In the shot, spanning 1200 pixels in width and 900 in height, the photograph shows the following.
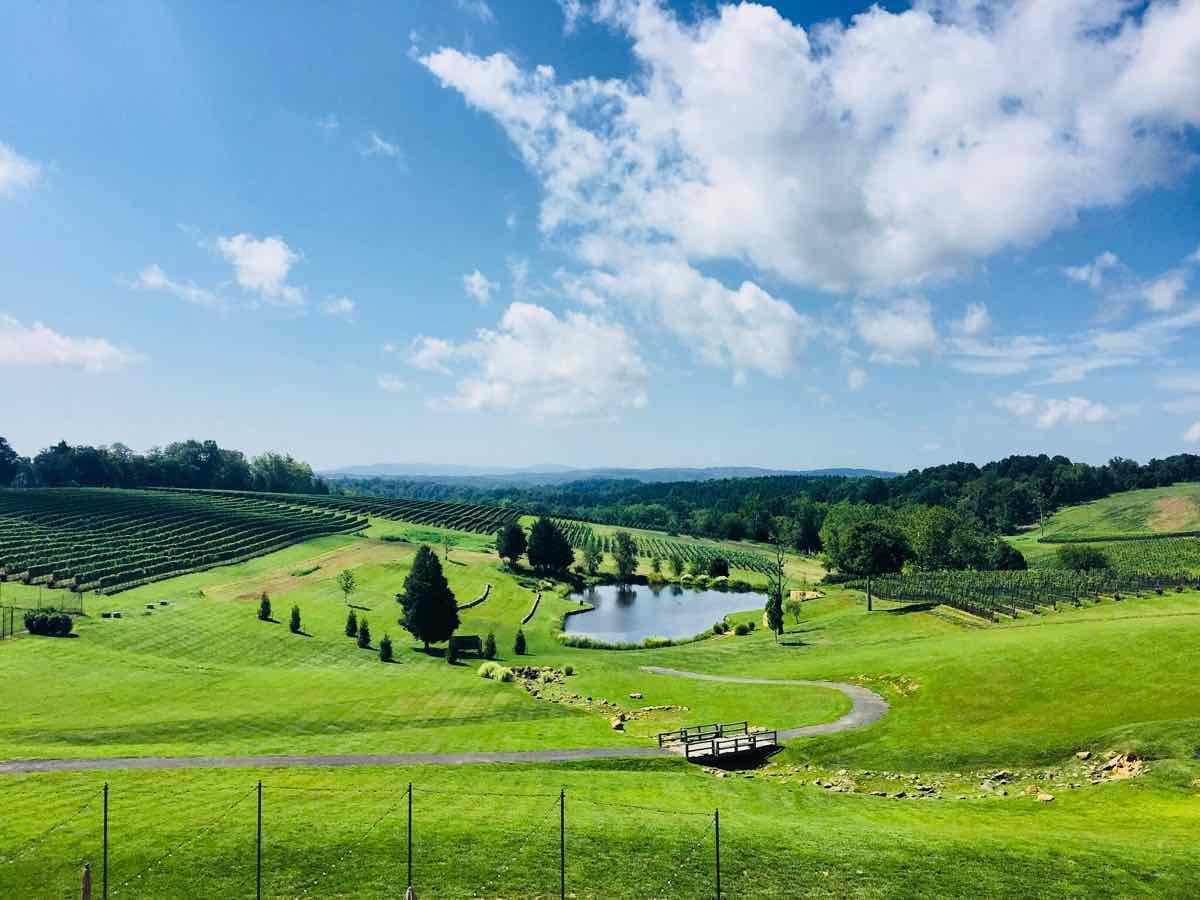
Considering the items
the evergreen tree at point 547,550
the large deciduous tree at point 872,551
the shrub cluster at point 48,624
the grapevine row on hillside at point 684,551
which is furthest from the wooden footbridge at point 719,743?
the grapevine row on hillside at point 684,551

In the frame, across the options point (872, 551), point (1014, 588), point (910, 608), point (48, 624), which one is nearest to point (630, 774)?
point (910, 608)

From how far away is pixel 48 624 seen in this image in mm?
61750

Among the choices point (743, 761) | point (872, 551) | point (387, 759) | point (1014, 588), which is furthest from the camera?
point (872, 551)

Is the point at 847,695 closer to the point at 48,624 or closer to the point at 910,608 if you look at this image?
the point at 910,608

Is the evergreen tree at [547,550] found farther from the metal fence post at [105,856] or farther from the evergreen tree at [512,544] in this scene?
the metal fence post at [105,856]

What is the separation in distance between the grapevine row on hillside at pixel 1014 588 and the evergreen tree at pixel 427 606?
52.3 meters

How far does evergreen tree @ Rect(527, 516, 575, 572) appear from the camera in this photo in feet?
433

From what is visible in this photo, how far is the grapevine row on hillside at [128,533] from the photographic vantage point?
94875mm

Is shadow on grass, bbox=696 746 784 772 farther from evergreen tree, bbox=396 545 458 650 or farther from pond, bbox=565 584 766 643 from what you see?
A: pond, bbox=565 584 766 643

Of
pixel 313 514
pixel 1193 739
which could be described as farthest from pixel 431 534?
pixel 1193 739

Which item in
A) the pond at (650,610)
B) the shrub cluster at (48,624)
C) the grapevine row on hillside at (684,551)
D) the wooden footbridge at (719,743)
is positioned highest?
the shrub cluster at (48,624)

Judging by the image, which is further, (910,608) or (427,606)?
(910,608)

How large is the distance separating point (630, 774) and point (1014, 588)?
201 feet

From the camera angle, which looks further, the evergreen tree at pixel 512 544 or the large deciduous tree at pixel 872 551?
the evergreen tree at pixel 512 544
